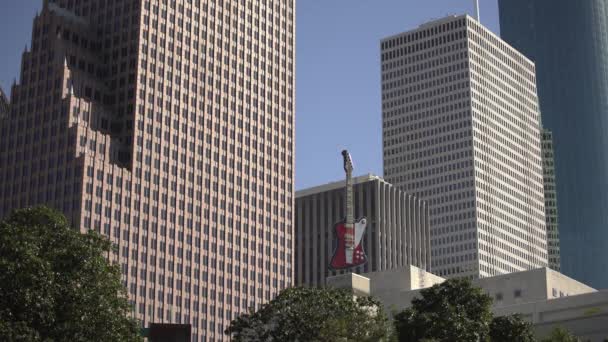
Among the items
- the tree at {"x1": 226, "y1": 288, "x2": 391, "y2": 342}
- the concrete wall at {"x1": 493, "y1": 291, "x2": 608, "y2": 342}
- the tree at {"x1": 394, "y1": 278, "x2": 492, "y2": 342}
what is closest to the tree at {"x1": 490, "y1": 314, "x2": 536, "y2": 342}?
the tree at {"x1": 394, "y1": 278, "x2": 492, "y2": 342}

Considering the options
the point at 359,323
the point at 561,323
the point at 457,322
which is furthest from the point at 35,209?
the point at 561,323

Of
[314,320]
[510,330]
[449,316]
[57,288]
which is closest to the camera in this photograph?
[57,288]

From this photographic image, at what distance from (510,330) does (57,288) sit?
45.3 metres

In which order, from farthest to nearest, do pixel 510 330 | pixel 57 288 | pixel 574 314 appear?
pixel 574 314 → pixel 510 330 → pixel 57 288

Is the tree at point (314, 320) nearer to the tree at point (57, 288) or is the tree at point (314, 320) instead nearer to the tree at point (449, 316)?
the tree at point (449, 316)

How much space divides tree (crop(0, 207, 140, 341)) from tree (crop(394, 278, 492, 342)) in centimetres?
2826

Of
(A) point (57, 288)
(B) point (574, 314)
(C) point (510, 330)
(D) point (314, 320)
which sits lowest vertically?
(C) point (510, 330)

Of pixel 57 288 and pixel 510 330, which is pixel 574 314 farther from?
pixel 57 288

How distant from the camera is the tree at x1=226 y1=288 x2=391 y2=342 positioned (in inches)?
4361

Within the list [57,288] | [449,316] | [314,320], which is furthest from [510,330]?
[57,288]

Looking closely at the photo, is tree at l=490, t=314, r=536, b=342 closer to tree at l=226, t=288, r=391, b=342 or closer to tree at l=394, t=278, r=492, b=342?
tree at l=394, t=278, r=492, b=342

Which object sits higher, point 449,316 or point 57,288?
point 57,288

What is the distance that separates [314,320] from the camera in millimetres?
111750

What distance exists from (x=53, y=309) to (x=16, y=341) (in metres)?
5.37
